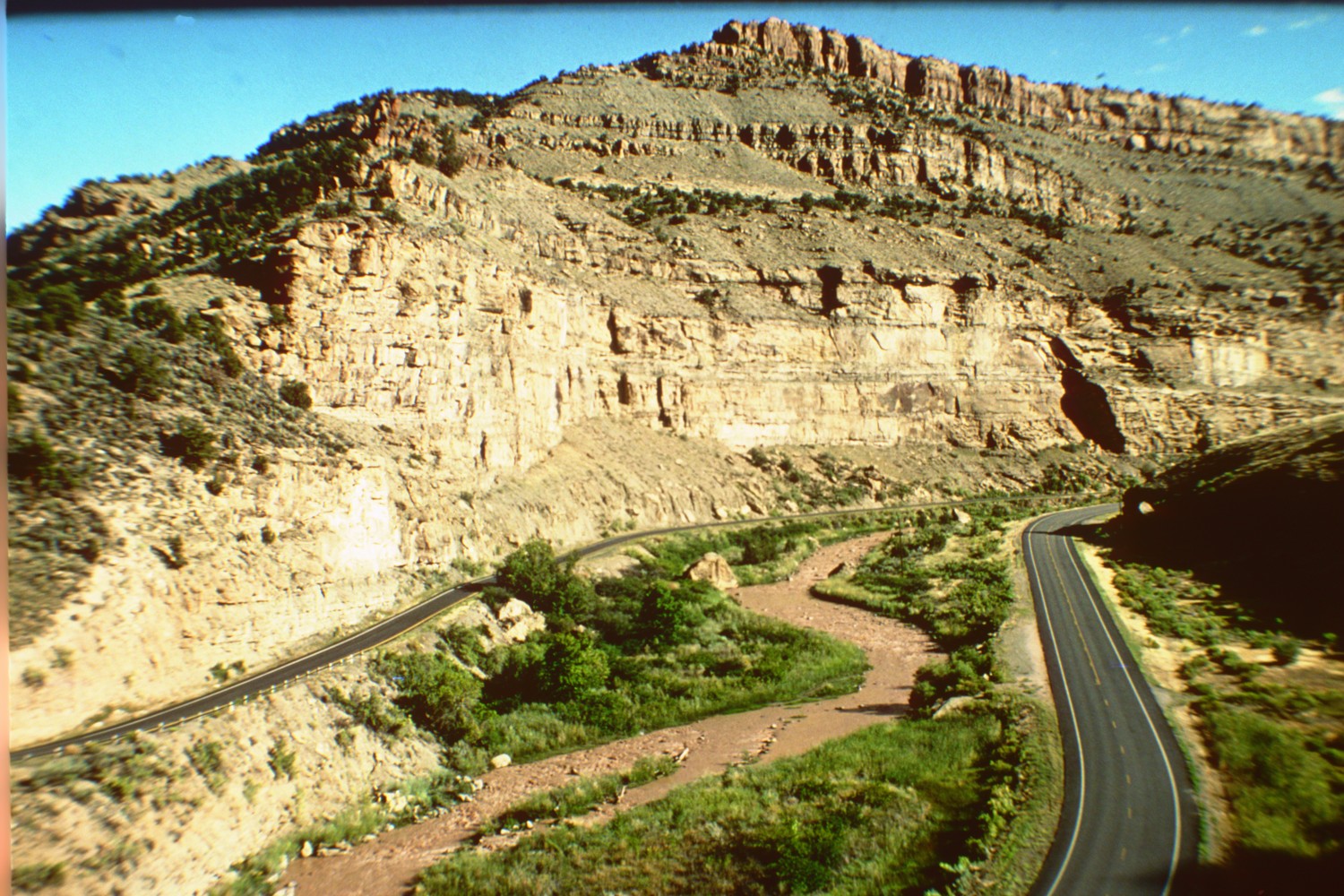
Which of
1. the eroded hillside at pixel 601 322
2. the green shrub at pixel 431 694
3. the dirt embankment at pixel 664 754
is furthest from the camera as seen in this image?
the green shrub at pixel 431 694

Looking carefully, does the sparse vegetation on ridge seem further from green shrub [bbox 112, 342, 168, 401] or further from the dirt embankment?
green shrub [bbox 112, 342, 168, 401]

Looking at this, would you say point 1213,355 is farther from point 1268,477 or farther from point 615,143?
point 615,143

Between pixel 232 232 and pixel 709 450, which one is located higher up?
pixel 232 232

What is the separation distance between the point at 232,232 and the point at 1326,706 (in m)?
43.3

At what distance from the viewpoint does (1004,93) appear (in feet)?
364

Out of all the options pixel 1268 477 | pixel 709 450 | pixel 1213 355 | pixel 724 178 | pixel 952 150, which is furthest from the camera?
pixel 952 150

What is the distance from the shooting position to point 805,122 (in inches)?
3701

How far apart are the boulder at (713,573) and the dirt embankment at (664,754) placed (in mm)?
6962

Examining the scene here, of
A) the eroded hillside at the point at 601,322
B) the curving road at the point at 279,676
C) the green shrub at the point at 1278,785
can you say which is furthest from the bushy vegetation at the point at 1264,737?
the eroded hillside at the point at 601,322

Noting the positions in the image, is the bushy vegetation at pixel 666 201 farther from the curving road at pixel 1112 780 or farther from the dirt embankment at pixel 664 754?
the curving road at pixel 1112 780

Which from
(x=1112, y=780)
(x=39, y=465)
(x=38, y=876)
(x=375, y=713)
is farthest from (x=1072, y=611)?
(x=39, y=465)

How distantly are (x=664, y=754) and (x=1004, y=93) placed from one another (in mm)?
119456

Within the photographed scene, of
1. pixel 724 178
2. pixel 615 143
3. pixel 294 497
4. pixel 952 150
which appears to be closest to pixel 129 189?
pixel 294 497

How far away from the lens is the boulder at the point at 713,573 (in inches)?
1583
